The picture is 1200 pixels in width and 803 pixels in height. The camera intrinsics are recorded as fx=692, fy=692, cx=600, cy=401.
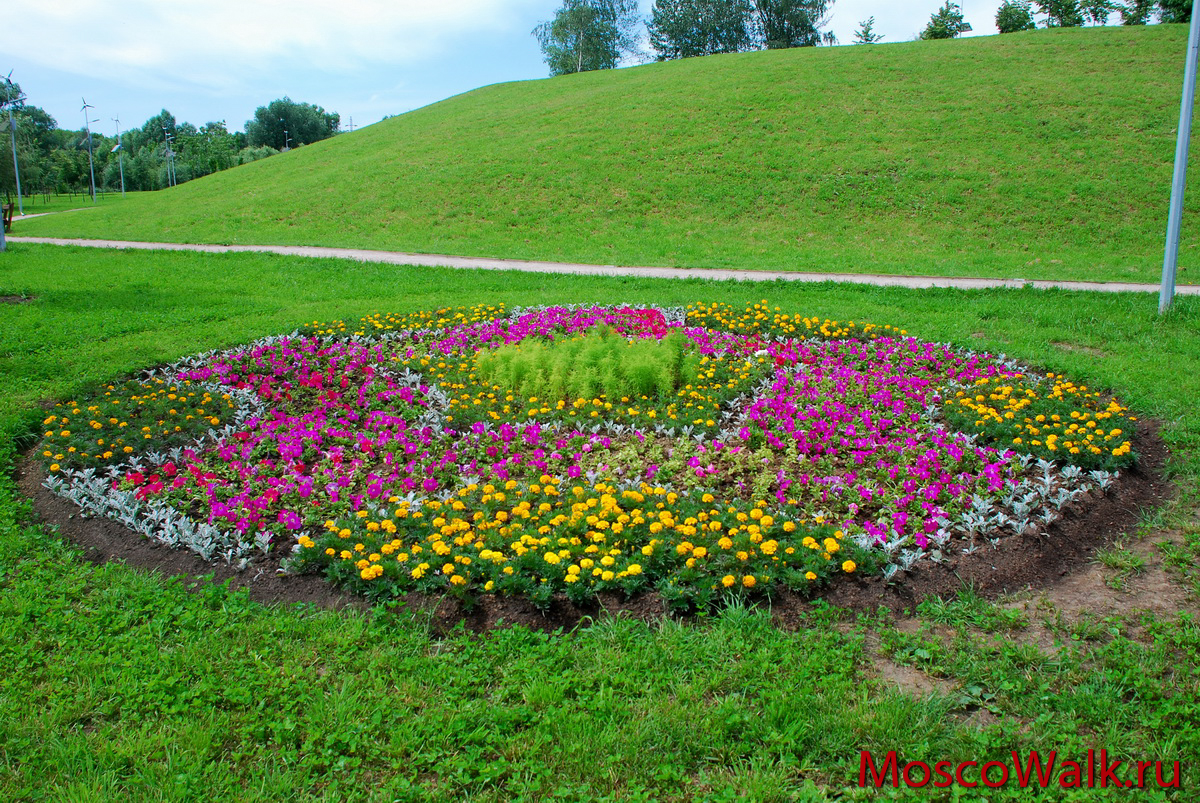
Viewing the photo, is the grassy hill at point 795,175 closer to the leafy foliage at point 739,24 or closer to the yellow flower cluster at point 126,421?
the yellow flower cluster at point 126,421

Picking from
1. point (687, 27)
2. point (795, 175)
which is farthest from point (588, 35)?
point (795, 175)

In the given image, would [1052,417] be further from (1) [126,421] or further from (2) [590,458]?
(1) [126,421]

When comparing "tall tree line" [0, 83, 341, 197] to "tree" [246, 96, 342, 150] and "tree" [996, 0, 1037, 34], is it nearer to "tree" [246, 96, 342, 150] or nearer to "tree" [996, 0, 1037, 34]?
"tree" [246, 96, 342, 150]

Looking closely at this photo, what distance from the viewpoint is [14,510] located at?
4215mm

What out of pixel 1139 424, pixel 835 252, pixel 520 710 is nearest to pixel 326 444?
pixel 520 710

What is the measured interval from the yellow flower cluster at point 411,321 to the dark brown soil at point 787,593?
416 cm

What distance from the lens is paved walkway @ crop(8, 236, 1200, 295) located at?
11.5 meters

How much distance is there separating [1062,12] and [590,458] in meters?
59.2

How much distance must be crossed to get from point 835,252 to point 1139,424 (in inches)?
441

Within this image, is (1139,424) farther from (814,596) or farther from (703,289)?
(703,289)

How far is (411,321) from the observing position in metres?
8.57

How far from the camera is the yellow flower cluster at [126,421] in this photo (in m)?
4.99

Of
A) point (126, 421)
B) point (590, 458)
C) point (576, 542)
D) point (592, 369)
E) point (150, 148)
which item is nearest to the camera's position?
point (576, 542)

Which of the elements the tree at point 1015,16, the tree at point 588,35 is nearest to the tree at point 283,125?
the tree at point 588,35
